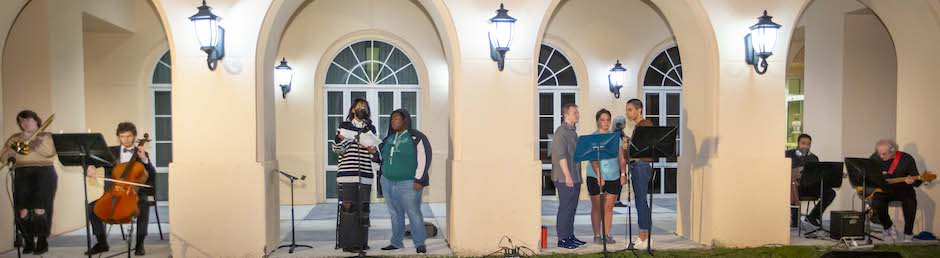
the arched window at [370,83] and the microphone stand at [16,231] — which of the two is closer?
the microphone stand at [16,231]

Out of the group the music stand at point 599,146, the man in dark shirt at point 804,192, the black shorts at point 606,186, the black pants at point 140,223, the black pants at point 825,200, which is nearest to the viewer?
the music stand at point 599,146

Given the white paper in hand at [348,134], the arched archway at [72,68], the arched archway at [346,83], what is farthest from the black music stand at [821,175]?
the arched archway at [72,68]

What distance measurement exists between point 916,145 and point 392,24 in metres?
8.00

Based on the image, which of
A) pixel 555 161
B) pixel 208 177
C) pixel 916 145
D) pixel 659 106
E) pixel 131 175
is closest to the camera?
pixel 131 175

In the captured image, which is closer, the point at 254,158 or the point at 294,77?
the point at 254,158

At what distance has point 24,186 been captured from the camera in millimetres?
6918

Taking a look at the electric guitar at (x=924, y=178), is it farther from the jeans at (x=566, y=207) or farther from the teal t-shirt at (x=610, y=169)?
the jeans at (x=566, y=207)

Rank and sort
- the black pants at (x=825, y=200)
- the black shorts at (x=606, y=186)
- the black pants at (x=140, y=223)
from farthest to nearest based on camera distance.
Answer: the black pants at (x=825, y=200) → the black shorts at (x=606, y=186) → the black pants at (x=140, y=223)

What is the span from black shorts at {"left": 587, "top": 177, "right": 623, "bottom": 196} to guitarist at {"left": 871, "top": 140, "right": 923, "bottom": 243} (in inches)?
130

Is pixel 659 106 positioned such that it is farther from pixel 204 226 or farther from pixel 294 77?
pixel 204 226

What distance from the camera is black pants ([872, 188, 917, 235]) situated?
25.1ft

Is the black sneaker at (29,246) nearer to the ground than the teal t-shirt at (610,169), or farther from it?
nearer to the ground

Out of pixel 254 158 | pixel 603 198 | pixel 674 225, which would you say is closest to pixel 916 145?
pixel 674 225

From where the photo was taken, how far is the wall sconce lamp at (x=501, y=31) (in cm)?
643
